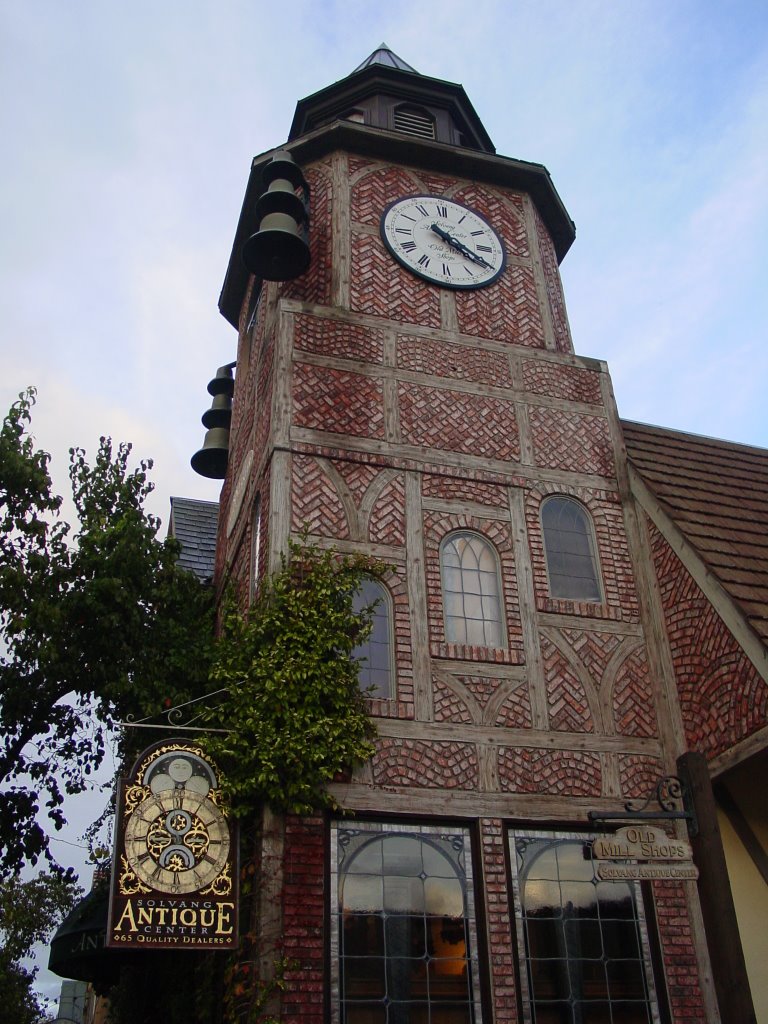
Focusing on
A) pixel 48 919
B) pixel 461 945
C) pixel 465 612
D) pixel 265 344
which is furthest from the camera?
pixel 48 919

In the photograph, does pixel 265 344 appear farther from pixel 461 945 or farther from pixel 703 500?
pixel 461 945

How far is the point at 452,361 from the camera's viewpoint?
39.6ft

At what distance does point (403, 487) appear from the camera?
1088cm

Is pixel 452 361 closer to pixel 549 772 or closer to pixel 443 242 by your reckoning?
pixel 443 242

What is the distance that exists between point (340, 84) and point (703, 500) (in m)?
8.78

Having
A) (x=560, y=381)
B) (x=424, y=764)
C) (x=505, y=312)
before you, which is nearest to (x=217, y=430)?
(x=505, y=312)

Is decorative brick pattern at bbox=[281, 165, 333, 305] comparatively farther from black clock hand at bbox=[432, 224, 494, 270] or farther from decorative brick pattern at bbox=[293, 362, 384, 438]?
black clock hand at bbox=[432, 224, 494, 270]

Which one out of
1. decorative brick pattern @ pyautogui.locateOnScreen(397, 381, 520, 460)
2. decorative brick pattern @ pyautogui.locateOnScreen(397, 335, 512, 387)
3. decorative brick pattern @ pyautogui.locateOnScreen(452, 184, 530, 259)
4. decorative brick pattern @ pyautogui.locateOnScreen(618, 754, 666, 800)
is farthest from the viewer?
decorative brick pattern @ pyautogui.locateOnScreen(452, 184, 530, 259)

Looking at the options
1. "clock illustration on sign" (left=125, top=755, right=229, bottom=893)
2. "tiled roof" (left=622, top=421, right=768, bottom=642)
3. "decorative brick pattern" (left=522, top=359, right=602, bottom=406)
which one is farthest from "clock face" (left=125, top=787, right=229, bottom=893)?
"decorative brick pattern" (left=522, top=359, right=602, bottom=406)

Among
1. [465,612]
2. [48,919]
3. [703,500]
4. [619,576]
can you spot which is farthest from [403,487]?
[48,919]

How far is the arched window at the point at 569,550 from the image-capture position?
35.9 feet

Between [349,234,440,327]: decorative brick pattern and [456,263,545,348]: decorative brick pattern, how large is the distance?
0.40 m

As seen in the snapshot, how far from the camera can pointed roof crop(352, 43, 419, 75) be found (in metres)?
16.0

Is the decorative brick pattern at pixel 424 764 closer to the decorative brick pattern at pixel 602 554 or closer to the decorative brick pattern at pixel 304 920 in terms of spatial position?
the decorative brick pattern at pixel 304 920
